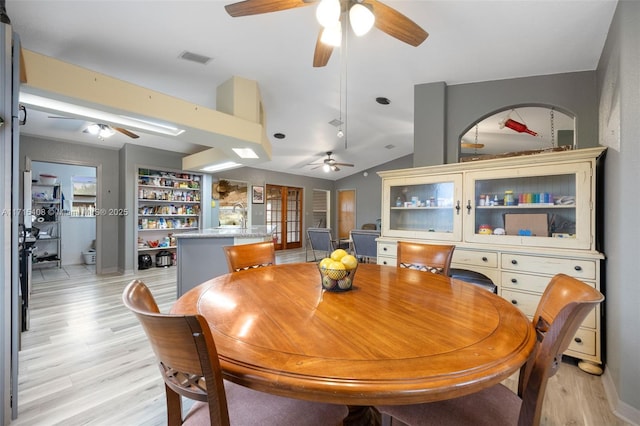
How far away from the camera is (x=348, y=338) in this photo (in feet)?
2.84

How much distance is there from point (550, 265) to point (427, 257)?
3.38 feet

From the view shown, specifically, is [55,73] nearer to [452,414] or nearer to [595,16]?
[452,414]

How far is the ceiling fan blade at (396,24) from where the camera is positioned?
5.61 feet

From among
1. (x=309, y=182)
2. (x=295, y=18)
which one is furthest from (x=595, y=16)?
(x=309, y=182)

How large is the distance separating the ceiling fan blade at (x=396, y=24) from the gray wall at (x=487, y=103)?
1.37 m

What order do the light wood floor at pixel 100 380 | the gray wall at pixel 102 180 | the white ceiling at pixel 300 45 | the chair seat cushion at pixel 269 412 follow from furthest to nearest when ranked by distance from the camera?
the gray wall at pixel 102 180, the white ceiling at pixel 300 45, the light wood floor at pixel 100 380, the chair seat cushion at pixel 269 412

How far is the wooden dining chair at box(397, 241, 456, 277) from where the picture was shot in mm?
1979

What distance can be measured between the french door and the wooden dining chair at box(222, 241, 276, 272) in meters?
5.83

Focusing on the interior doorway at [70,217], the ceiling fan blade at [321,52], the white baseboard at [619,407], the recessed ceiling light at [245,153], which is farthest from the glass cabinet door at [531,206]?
the interior doorway at [70,217]

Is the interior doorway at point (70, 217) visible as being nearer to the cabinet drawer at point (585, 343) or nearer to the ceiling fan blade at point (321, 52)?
the ceiling fan blade at point (321, 52)

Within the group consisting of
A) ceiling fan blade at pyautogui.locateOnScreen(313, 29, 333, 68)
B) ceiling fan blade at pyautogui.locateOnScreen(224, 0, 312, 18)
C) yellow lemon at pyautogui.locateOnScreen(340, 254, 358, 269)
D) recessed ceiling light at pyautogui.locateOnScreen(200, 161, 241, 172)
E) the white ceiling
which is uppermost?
the white ceiling

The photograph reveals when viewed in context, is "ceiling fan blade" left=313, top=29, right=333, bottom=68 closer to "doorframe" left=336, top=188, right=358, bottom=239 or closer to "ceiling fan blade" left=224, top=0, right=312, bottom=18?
"ceiling fan blade" left=224, top=0, right=312, bottom=18

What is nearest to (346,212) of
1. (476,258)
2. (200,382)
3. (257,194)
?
(257,194)

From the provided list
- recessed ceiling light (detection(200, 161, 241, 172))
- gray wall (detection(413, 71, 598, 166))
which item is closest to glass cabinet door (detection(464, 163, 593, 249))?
gray wall (detection(413, 71, 598, 166))
